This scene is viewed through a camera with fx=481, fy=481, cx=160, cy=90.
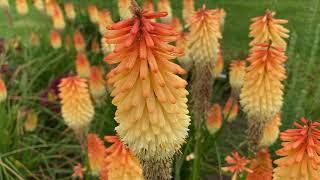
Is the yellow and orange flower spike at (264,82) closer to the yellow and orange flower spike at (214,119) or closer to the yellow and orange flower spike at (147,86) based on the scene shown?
the yellow and orange flower spike at (214,119)

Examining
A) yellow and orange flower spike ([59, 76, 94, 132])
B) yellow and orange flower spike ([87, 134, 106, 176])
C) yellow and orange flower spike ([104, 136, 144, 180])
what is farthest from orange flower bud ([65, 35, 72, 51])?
yellow and orange flower spike ([104, 136, 144, 180])

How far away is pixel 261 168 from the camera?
2.70m

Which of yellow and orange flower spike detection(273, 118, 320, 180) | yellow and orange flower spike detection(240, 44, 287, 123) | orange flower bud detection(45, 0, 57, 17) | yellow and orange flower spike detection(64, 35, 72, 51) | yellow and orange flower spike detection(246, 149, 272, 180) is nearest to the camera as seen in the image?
yellow and orange flower spike detection(273, 118, 320, 180)

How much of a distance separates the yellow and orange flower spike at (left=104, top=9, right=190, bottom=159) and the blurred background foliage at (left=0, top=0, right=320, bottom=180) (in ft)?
4.21

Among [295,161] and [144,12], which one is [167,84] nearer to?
[144,12]

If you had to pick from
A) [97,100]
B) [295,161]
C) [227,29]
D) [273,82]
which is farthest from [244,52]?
[295,161]

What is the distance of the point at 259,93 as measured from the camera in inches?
117

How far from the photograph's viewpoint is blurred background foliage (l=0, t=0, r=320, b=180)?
4152 mm

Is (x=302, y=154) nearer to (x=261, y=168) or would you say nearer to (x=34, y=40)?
(x=261, y=168)

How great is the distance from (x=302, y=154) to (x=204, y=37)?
5.18 ft

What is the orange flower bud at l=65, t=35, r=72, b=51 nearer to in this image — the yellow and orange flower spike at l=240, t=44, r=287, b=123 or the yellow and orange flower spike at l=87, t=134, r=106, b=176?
the yellow and orange flower spike at l=87, t=134, r=106, b=176

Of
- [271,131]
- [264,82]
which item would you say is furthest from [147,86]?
[271,131]

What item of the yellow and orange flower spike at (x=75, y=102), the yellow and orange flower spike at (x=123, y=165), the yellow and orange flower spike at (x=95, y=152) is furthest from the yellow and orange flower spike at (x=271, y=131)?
the yellow and orange flower spike at (x=123, y=165)

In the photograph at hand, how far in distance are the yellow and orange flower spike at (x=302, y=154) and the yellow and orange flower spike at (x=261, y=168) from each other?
18.3 inches
